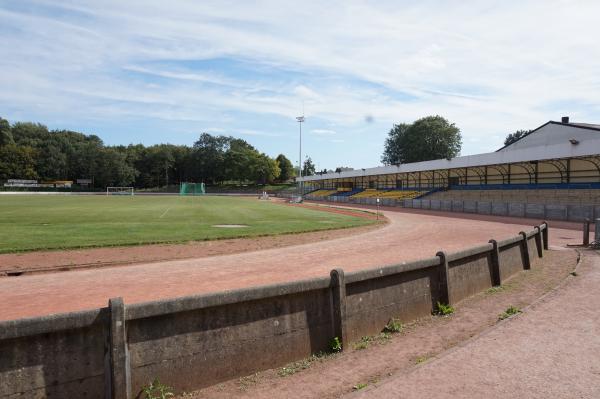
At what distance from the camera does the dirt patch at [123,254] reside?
13.1 meters

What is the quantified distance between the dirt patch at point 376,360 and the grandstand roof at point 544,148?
2749cm

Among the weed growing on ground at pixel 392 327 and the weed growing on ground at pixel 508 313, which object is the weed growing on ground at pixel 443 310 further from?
the weed growing on ground at pixel 392 327

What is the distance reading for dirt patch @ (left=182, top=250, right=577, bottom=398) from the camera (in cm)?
555

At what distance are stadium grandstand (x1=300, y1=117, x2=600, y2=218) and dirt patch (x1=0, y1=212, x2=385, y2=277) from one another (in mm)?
27026

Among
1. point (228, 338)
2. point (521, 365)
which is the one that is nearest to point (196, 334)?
point (228, 338)

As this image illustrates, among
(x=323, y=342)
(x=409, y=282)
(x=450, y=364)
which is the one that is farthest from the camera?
(x=409, y=282)

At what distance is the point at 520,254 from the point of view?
13727 millimetres

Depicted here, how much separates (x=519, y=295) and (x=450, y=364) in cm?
592

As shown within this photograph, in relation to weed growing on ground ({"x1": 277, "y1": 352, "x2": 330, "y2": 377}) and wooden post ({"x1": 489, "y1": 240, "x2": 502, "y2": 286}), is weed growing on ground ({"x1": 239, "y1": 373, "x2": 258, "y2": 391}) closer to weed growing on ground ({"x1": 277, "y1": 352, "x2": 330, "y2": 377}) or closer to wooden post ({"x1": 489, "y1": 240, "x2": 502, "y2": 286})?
weed growing on ground ({"x1": 277, "y1": 352, "x2": 330, "y2": 377})

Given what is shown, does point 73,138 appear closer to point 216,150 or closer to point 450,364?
point 216,150

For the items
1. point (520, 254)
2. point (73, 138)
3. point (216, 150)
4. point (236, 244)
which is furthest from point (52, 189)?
point (520, 254)

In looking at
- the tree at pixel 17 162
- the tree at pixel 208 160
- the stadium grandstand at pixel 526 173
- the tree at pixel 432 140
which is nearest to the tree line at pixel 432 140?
the tree at pixel 432 140

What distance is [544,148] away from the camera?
115ft

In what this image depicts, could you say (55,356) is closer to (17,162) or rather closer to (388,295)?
(388,295)
